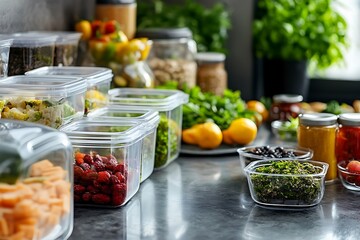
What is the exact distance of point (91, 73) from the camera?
6.79 ft

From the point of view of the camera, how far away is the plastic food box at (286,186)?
5.92 feet

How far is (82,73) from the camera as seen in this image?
208 centimetres

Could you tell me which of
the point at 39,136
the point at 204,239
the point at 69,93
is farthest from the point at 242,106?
the point at 39,136

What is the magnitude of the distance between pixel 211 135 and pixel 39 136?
0.91 m

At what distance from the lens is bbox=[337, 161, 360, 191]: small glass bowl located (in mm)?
1977

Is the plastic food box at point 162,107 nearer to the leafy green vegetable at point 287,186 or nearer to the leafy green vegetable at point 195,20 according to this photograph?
the leafy green vegetable at point 287,186

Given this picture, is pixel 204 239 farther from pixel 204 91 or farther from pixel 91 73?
pixel 204 91

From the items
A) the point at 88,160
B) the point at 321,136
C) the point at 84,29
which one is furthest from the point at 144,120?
the point at 84,29

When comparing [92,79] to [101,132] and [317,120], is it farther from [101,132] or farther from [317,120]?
[317,120]

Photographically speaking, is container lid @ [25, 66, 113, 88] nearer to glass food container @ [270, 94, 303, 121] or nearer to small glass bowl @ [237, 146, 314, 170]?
small glass bowl @ [237, 146, 314, 170]

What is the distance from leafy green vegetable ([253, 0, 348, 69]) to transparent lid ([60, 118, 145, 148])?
1.25 meters

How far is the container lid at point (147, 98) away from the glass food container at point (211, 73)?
0.47 meters

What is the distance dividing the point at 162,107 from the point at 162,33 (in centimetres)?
54

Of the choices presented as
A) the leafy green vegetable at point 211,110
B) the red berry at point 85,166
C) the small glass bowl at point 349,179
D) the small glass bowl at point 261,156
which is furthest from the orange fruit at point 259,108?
the red berry at point 85,166
